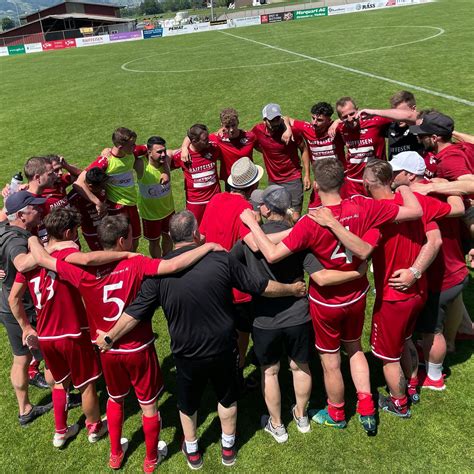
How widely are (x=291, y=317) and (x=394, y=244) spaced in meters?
1.19

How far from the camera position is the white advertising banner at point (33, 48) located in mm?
45625

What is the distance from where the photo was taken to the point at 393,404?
4.44m

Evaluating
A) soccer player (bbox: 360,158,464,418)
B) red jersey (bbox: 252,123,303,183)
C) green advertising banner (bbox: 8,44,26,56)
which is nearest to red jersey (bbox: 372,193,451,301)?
soccer player (bbox: 360,158,464,418)

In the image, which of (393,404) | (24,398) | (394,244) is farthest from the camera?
(24,398)

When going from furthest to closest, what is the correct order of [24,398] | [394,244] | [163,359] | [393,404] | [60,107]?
[60,107] → [163,359] → [24,398] → [393,404] → [394,244]

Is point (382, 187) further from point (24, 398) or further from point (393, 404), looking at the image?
point (24, 398)

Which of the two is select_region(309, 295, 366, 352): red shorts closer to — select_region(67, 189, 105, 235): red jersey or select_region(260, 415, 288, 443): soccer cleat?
select_region(260, 415, 288, 443): soccer cleat

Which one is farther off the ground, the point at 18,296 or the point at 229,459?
the point at 18,296

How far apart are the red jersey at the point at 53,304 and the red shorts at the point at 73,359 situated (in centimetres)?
8

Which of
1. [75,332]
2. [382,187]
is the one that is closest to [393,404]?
[382,187]

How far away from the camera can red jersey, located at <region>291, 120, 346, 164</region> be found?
24.4 feet

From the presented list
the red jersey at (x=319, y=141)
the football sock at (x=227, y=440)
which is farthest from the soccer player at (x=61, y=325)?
the red jersey at (x=319, y=141)

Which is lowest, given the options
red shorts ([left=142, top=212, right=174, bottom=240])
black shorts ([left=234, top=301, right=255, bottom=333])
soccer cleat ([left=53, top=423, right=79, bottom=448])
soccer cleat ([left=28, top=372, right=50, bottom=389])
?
soccer cleat ([left=28, top=372, right=50, bottom=389])

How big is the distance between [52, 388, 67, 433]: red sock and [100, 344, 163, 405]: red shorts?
2.31ft
